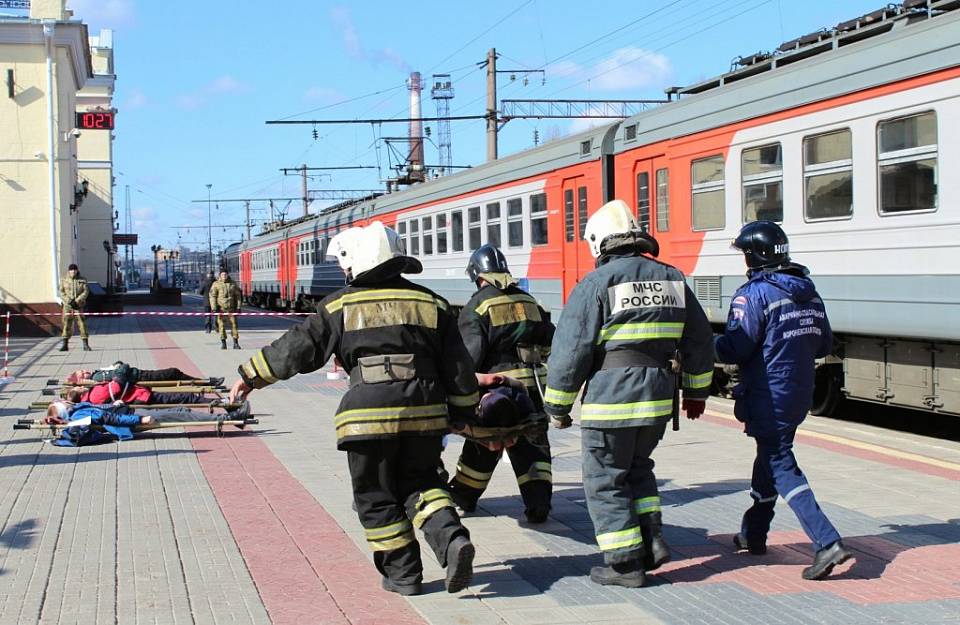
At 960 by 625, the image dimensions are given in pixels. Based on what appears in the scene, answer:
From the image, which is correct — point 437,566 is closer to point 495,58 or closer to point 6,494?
point 6,494

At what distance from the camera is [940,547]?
21.0ft

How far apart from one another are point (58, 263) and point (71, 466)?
21231mm

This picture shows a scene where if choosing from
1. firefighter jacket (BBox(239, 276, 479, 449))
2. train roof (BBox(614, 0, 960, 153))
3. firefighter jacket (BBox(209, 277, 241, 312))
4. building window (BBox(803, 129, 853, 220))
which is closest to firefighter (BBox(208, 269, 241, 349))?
firefighter jacket (BBox(209, 277, 241, 312))

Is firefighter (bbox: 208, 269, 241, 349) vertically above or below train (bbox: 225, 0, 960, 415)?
below

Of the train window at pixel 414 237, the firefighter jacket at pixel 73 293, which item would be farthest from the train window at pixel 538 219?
the firefighter jacket at pixel 73 293

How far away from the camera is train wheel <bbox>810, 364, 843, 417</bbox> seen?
12234mm

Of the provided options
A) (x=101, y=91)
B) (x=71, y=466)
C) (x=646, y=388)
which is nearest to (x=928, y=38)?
(x=646, y=388)

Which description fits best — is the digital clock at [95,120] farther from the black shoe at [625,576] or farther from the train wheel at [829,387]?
the black shoe at [625,576]

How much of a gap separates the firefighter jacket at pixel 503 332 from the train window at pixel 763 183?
18.3 ft

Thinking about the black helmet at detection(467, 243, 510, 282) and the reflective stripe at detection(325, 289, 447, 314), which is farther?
the black helmet at detection(467, 243, 510, 282)

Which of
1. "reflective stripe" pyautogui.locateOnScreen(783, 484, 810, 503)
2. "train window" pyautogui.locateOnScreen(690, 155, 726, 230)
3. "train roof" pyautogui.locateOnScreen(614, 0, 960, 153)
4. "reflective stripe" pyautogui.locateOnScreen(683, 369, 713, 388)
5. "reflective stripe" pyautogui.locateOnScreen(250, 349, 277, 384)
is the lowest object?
"reflective stripe" pyautogui.locateOnScreen(783, 484, 810, 503)

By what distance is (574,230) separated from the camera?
16641 millimetres

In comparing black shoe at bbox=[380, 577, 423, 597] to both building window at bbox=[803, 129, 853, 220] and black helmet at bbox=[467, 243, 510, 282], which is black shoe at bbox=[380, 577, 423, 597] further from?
building window at bbox=[803, 129, 853, 220]

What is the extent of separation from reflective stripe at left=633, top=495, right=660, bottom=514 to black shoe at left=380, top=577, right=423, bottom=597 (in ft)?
3.79
